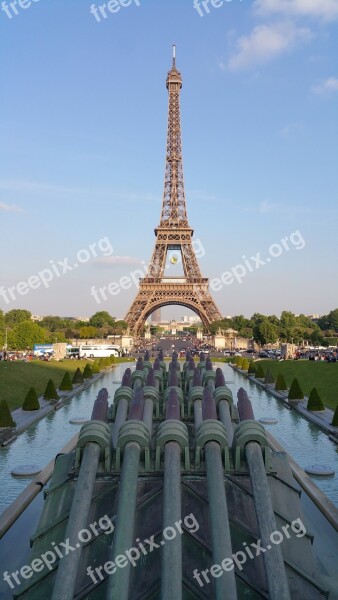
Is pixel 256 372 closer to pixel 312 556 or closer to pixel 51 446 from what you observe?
pixel 51 446

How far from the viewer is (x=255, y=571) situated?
6996mm

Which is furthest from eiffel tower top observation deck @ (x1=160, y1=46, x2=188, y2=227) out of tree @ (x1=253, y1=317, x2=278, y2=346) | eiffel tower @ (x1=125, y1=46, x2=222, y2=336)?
tree @ (x1=253, y1=317, x2=278, y2=346)

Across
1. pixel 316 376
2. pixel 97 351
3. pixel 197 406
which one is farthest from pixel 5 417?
pixel 97 351

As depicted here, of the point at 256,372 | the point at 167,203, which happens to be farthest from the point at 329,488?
the point at 167,203

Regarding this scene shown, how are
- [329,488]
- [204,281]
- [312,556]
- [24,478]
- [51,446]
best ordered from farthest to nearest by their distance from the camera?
1. [204,281]
2. [51,446]
3. [24,478]
4. [329,488]
5. [312,556]

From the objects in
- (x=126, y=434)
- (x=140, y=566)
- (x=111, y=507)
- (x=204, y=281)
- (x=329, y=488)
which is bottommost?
(x=329, y=488)

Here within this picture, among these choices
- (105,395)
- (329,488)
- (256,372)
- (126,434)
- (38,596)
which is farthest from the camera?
(256,372)

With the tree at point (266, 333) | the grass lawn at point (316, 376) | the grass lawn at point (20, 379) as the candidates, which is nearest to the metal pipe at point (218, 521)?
the grass lawn at point (316, 376)

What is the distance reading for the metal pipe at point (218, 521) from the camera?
5.63m

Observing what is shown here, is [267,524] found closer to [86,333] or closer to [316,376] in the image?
[316,376]

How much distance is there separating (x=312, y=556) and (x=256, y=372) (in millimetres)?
40798

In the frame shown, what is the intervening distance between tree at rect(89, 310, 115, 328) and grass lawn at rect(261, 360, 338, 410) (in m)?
104

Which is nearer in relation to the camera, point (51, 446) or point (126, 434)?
point (126, 434)

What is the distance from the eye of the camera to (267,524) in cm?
638
